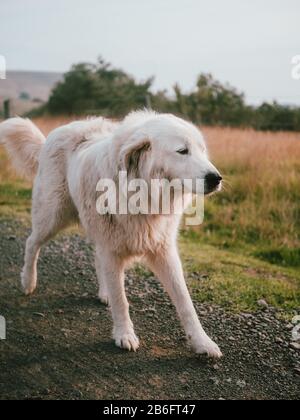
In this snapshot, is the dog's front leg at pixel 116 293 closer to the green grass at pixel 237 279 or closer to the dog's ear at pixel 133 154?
the dog's ear at pixel 133 154

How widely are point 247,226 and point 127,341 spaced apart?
378cm

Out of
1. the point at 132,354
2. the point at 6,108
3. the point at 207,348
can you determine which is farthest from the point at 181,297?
the point at 6,108

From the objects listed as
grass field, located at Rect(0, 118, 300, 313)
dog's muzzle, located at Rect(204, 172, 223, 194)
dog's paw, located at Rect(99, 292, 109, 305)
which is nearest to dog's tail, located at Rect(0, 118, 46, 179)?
dog's paw, located at Rect(99, 292, 109, 305)

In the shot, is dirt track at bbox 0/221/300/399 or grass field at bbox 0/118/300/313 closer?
dirt track at bbox 0/221/300/399

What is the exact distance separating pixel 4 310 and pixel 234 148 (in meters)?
6.74

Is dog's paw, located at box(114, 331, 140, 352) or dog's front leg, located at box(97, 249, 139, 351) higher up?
dog's front leg, located at box(97, 249, 139, 351)

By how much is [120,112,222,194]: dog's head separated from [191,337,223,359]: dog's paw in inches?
42.3

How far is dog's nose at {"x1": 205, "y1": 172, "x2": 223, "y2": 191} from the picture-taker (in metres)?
3.29

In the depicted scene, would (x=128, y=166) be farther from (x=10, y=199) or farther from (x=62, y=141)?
(x=10, y=199)

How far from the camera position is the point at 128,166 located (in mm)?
3521

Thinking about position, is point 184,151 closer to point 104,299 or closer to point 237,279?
point 104,299

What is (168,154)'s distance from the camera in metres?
3.41

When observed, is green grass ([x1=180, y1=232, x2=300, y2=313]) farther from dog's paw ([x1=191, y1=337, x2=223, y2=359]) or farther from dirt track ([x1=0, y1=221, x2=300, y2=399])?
dog's paw ([x1=191, y1=337, x2=223, y2=359])

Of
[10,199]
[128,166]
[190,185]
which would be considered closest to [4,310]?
[128,166]
